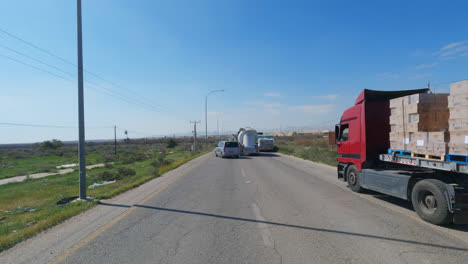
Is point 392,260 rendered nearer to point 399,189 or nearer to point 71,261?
point 399,189

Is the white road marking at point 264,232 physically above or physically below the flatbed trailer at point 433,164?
below

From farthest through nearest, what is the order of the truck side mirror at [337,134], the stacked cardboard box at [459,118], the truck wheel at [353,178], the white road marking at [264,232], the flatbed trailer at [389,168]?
the truck side mirror at [337,134] < the truck wheel at [353,178] < the flatbed trailer at [389,168] < the stacked cardboard box at [459,118] < the white road marking at [264,232]

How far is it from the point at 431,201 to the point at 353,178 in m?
3.60

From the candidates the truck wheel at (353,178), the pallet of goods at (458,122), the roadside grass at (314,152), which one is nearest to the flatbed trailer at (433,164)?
the pallet of goods at (458,122)

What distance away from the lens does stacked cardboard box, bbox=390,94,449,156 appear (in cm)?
593

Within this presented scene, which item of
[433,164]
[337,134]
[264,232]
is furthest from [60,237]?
[337,134]

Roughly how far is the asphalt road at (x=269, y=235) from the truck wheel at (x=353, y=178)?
100 cm

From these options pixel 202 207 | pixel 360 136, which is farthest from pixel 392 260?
pixel 360 136

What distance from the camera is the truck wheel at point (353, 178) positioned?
368 inches

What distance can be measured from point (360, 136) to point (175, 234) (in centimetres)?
684

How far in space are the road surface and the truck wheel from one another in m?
1.20

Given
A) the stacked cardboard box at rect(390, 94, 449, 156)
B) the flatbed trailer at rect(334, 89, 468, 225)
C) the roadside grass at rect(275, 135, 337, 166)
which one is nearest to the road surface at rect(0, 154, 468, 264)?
the flatbed trailer at rect(334, 89, 468, 225)

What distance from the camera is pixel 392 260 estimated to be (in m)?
4.03

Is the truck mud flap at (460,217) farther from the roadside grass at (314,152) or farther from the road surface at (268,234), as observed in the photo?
the roadside grass at (314,152)
